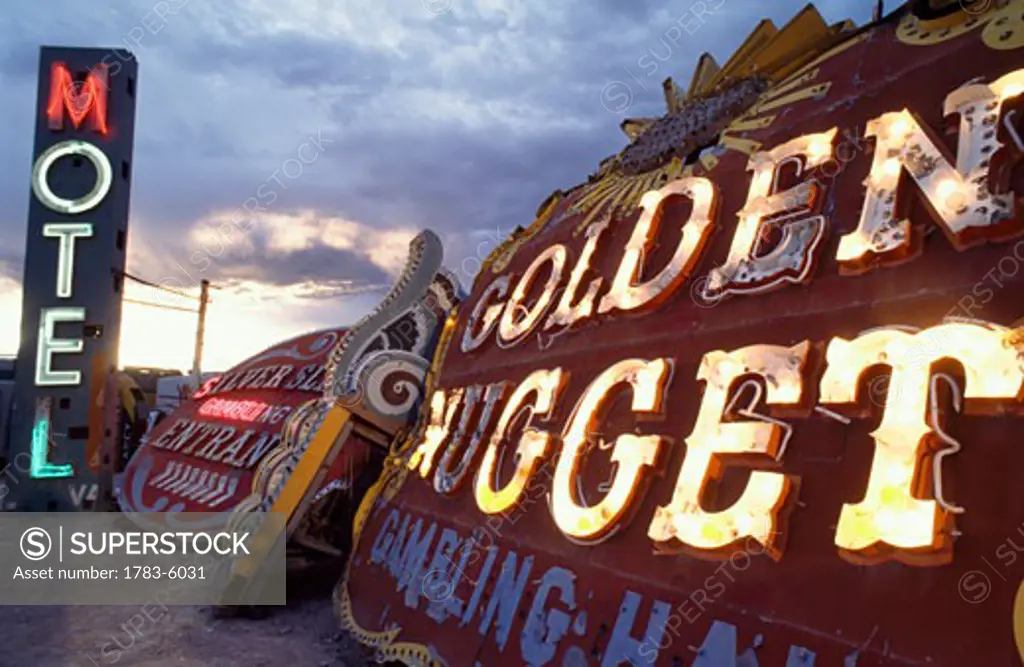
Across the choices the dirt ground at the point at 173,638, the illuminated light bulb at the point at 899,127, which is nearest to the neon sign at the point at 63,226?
the dirt ground at the point at 173,638

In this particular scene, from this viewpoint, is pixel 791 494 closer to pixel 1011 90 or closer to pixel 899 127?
pixel 899 127

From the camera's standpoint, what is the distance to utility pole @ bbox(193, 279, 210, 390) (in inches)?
1339

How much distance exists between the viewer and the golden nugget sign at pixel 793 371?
3.41m

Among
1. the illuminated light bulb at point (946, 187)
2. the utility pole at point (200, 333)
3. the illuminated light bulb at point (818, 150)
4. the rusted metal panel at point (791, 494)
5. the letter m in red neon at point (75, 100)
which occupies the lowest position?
the utility pole at point (200, 333)

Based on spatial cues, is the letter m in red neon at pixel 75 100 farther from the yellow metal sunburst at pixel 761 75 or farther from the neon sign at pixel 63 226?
the yellow metal sunburst at pixel 761 75

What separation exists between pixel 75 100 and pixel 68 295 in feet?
17.0

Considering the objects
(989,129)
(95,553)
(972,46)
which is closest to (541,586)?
(989,129)

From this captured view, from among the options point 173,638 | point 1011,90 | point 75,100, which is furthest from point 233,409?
point 1011,90

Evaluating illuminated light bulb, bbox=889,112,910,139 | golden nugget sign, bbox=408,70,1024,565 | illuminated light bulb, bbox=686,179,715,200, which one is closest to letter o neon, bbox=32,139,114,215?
golden nugget sign, bbox=408,70,1024,565

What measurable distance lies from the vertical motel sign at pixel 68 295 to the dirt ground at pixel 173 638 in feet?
31.8

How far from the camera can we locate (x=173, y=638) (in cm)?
955

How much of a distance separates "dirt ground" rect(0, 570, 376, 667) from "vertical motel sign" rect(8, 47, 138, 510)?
31.8 ft

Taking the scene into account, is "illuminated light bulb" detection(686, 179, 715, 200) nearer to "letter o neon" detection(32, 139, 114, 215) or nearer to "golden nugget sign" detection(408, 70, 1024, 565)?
"golden nugget sign" detection(408, 70, 1024, 565)

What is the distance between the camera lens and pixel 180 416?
61.0 ft
